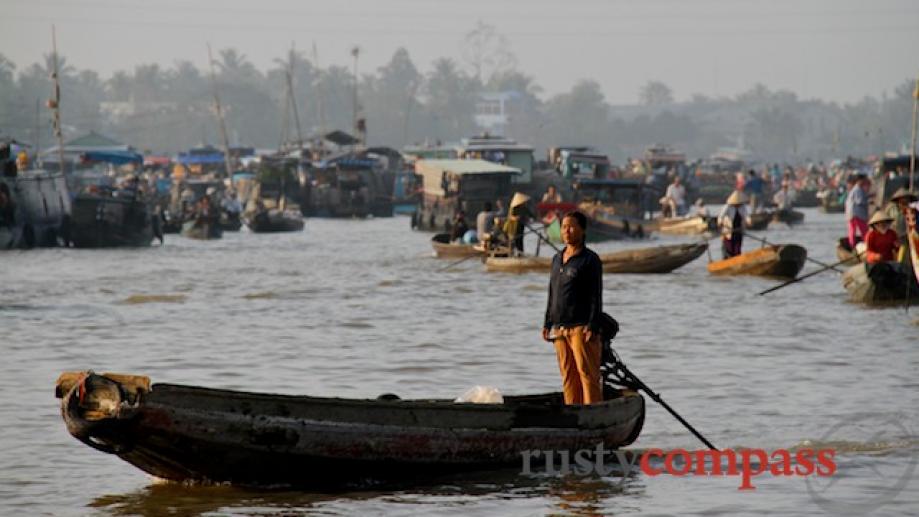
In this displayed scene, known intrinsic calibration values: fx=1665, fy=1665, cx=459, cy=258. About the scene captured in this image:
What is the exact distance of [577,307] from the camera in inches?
446

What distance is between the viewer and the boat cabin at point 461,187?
5344 centimetres

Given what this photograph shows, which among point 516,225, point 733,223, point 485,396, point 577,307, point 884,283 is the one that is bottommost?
point 884,283

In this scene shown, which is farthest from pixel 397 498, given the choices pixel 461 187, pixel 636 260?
pixel 461 187

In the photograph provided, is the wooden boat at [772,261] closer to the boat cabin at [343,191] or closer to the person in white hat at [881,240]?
the person in white hat at [881,240]

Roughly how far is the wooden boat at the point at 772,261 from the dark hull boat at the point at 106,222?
21133 millimetres

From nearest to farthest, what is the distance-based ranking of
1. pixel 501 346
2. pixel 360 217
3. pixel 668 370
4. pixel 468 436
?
pixel 468 436
pixel 668 370
pixel 501 346
pixel 360 217

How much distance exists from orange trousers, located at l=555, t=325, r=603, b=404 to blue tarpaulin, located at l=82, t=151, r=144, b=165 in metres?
46.5

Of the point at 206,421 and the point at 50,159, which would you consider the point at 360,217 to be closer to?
the point at 50,159

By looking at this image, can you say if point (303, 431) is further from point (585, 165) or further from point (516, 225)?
point (585, 165)

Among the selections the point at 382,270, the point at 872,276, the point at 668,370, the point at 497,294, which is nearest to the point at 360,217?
the point at 382,270

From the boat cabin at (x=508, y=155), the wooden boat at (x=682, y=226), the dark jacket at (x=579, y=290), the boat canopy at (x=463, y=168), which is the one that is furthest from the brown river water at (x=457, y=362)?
the boat cabin at (x=508, y=155)

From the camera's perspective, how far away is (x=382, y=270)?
36469 mm

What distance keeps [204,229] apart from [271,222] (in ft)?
18.1

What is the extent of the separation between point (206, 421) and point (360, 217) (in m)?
63.3
